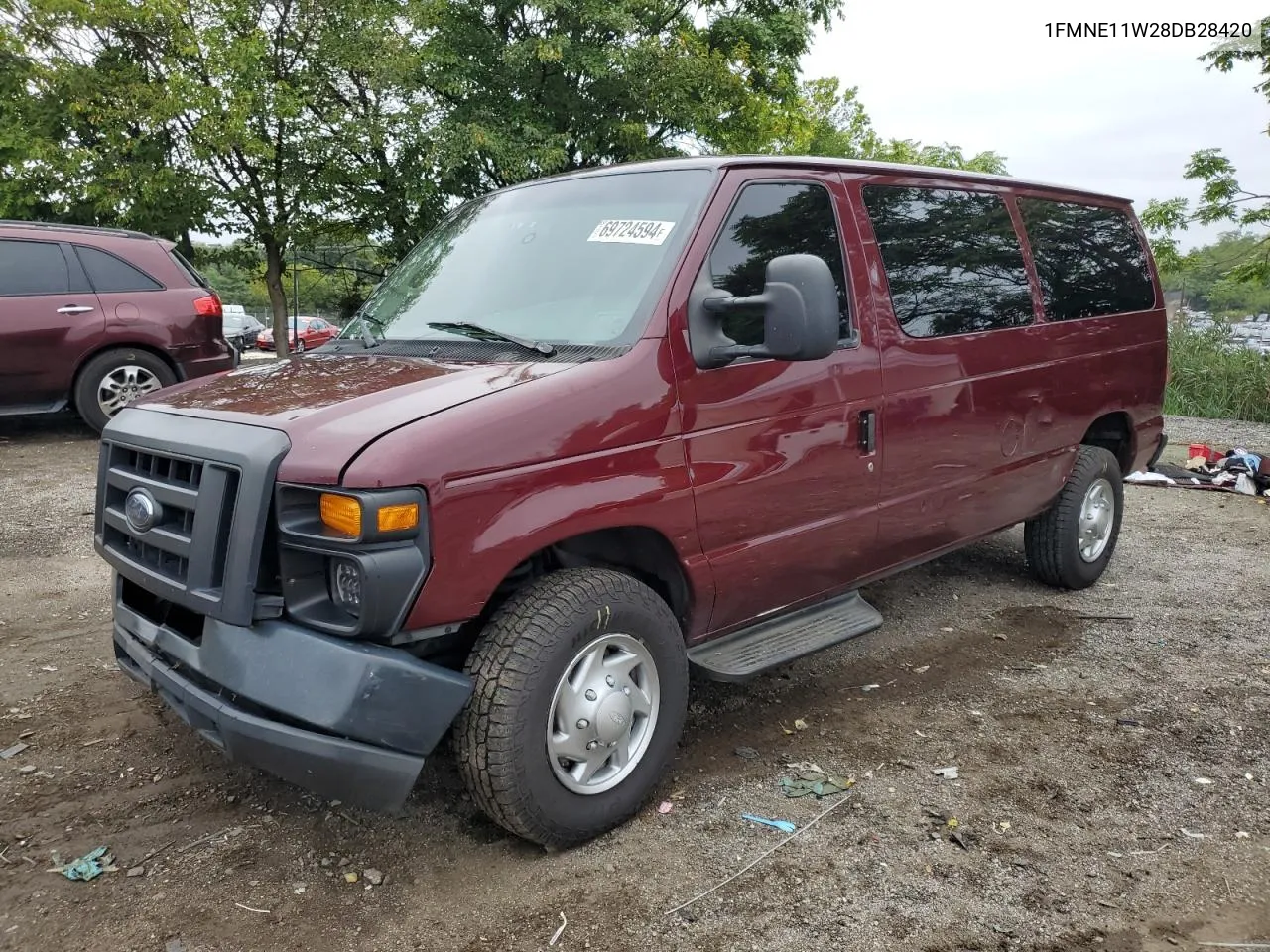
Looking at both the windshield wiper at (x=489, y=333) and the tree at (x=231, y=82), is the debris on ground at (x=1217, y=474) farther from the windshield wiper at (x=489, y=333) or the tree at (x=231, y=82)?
the tree at (x=231, y=82)

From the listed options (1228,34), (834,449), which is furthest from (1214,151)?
(834,449)

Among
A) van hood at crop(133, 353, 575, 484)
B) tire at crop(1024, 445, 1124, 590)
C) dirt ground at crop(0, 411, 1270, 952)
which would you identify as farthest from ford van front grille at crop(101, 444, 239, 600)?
tire at crop(1024, 445, 1124, 590)

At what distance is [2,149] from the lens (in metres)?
15.1

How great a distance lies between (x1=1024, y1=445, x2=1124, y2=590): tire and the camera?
16.5 feet

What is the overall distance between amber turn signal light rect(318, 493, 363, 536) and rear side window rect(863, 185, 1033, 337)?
2.34 metres

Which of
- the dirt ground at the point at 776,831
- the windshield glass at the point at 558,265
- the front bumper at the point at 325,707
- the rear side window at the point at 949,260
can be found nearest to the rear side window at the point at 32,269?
the dirt ground at the point at 776,831

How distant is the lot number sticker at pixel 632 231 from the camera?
10.4 ft

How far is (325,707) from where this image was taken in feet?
7.86

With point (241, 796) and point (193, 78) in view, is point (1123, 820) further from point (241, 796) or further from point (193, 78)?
point (193, 78)

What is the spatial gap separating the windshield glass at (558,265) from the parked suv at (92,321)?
576 centimetres

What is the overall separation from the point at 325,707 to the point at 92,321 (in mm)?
7498

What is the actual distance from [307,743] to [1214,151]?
1539cm

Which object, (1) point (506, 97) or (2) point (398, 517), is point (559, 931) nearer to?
(2) point (398, 517)

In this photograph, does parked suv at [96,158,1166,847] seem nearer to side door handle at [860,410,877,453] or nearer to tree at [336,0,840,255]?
side door handle at [860,410,877,453]
